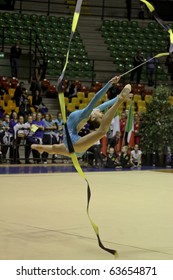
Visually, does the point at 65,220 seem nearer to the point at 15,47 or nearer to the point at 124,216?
the point at 124,216

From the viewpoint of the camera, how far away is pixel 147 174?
58.6ft

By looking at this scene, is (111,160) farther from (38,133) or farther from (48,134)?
(38,133)

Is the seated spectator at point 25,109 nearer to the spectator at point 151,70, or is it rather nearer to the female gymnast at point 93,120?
the spectator at point 151,70

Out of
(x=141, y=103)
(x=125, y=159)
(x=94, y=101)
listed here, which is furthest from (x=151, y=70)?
(x=94, y=101)

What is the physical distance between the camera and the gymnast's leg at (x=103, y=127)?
8633mm

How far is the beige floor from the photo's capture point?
796 cm

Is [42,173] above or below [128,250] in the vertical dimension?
below

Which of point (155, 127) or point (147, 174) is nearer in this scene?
point (147, 174)

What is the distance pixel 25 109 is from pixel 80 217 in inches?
392

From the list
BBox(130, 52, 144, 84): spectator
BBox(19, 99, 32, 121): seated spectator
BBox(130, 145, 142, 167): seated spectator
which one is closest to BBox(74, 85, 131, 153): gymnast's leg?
BBox(19, 99, 32, 121): seated spectator

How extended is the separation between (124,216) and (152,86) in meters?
15.8

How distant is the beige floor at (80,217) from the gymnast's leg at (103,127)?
3.98ft
